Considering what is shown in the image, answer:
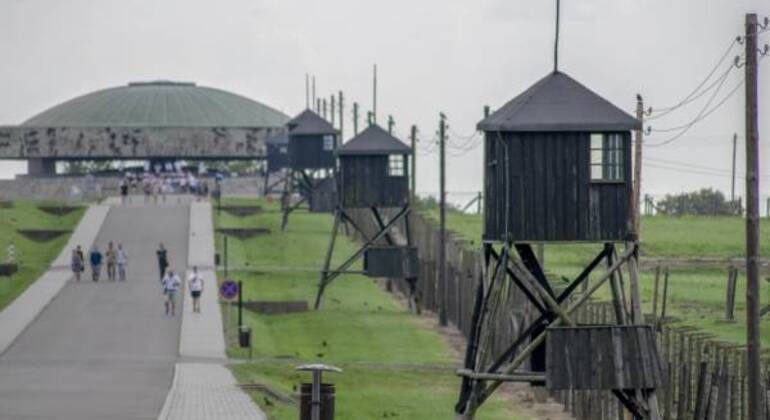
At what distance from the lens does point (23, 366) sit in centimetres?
6175

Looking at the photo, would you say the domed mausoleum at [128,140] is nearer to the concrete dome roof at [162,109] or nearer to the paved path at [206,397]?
the concrete dome roof at [162,109]

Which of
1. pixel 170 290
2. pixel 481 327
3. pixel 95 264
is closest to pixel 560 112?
pixel 481 327

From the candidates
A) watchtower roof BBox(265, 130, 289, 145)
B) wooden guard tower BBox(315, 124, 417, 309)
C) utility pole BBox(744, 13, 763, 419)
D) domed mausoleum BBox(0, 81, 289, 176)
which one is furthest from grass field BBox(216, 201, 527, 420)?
domed mausoleum BBox(0, 81, 289, 176)

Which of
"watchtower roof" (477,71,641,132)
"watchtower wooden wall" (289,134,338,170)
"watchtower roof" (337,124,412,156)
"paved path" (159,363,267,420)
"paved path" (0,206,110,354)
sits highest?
"watchtower wooden wall" (289,134,338,170)

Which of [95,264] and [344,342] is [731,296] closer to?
[344,342]

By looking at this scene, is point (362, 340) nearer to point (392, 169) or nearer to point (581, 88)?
point (392, 169)

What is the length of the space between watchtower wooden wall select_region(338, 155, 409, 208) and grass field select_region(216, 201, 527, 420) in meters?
3.20

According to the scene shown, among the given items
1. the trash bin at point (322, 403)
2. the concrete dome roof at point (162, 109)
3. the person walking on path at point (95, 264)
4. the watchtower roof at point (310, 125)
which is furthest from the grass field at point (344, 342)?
the concrete dome roof at point (162, 109)

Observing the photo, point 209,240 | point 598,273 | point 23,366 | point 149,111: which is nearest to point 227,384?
point 23,366

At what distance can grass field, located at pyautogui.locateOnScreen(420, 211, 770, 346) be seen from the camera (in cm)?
6241

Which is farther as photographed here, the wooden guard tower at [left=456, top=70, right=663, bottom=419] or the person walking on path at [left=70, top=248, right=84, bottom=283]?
the person walking on path at [left=70, top=248, right=84, bottom=283]

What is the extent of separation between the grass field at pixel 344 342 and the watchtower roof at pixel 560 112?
7.25 m

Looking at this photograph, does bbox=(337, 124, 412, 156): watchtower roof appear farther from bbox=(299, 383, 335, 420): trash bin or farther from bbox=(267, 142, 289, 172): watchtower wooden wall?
bbox=(267, 142, 289, 172): watchtower wooden wall

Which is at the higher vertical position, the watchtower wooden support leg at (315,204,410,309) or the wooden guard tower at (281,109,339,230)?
the wooden guard tower at (281,109,339,230)
